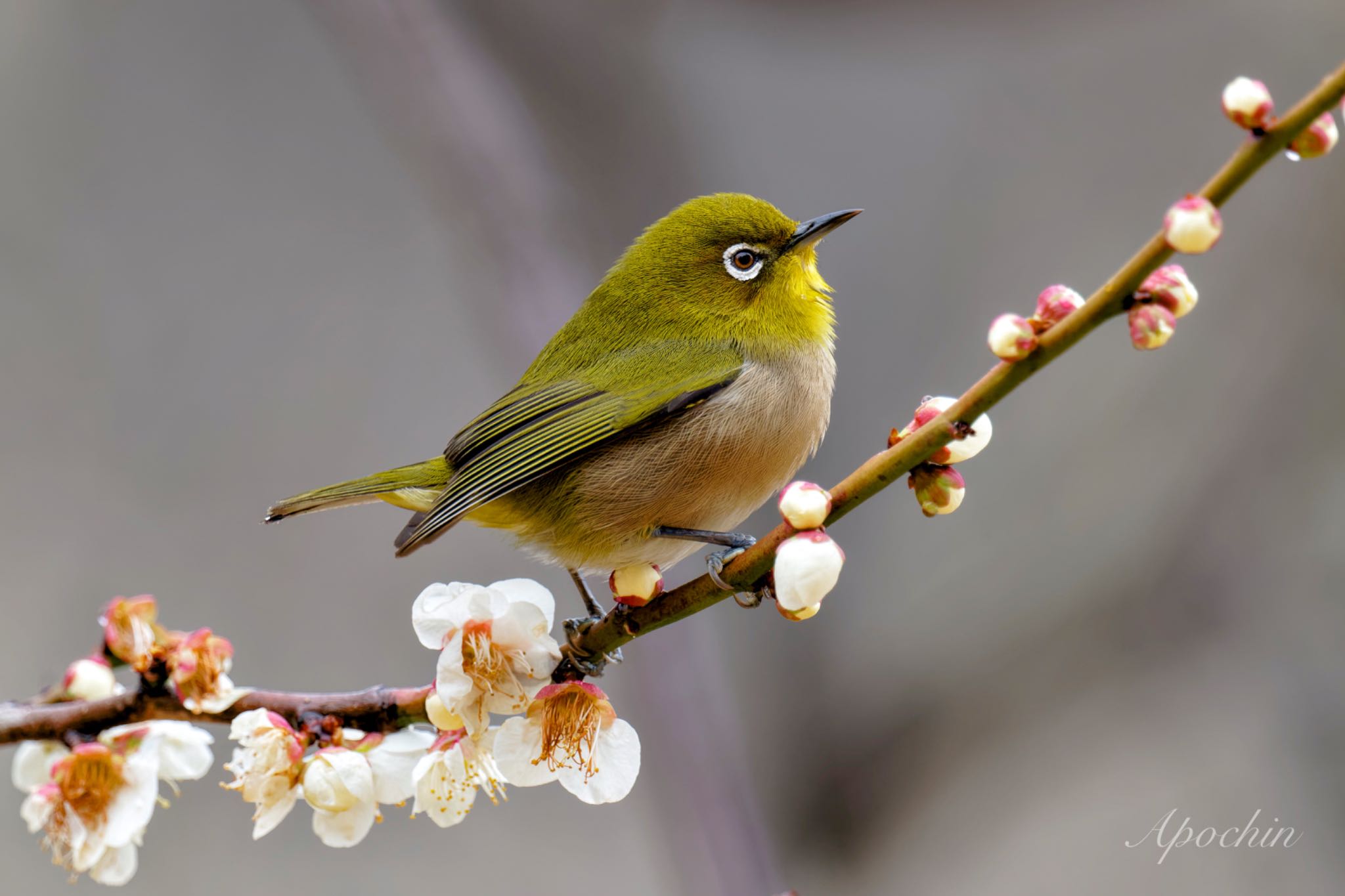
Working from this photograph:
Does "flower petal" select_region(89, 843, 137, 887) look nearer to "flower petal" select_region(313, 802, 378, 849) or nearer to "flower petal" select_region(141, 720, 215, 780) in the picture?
"flower petal" select_region(141, 720, 215, 780)

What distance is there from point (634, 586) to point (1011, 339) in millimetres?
647

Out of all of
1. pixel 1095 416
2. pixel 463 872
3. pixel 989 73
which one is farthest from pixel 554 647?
pixel 989 73

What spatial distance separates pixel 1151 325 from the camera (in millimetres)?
927

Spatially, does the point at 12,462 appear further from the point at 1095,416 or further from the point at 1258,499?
the point at 1258,499

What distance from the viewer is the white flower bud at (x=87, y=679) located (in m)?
1.47

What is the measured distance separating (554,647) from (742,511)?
623 millimetres

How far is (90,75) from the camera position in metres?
4.20

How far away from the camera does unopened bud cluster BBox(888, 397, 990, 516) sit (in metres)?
1.14

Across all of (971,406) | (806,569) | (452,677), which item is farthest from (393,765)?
(971,406)

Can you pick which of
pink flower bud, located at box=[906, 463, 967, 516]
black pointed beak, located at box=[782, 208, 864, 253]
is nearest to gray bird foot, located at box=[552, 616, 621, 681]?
pink flower bud, located at box=[906, 463, 967, 516]

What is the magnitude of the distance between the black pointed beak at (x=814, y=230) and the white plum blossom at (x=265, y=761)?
4.12ft

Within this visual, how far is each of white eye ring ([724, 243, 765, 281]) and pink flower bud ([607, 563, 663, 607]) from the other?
2.82 feet

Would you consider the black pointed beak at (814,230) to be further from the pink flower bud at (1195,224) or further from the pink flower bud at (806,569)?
the pink flower bud at (1195,224)
